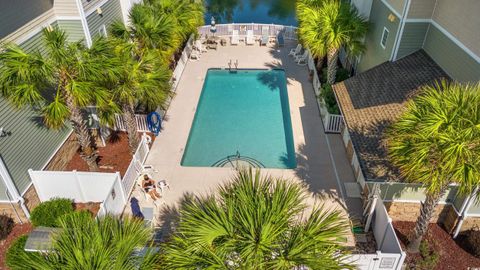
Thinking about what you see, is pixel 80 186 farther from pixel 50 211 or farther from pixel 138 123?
pixel 138 123

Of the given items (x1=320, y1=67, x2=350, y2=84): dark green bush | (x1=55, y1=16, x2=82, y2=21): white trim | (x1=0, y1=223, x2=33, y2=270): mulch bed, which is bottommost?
(x1=0, y1=223, x2=33, y2=270): mulch bed

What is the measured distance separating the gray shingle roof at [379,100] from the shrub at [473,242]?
134 inches

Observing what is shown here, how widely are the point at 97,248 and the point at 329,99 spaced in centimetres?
1459

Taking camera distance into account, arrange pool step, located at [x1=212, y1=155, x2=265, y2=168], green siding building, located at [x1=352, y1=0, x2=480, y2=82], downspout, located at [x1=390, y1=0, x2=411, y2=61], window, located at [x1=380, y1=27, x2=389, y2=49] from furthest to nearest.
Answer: window, located at [x1=380, y1=27, x2=389, y2=49], pool step, located at [x1=212, y1=155, x2=265, y2=168], downspout, located at [x1=390, y1=0, x2=411, y2=61], green siding building, located at [x1=352, y1=0, x2=480, y2=82]

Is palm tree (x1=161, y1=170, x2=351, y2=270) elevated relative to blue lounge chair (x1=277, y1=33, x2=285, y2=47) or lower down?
elevated

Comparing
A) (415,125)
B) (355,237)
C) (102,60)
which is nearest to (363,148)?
(355,237)

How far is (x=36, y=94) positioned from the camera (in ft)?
40.0

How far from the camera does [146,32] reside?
17.7 m

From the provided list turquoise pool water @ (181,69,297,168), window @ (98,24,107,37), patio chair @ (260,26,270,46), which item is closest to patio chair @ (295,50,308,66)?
turquoise pool water @ (181,69,297,168)

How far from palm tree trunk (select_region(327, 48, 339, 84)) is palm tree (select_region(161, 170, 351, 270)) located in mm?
13159

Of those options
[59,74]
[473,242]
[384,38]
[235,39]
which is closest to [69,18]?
[59,74]

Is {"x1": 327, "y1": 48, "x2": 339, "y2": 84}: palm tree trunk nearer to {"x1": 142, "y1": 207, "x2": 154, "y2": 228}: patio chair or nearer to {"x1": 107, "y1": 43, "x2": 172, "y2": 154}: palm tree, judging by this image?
{"x1": 107, "y1": 43, "x2": 172, "y2": 154}: palm tree

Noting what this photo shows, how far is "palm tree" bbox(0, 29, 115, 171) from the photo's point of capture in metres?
11.9

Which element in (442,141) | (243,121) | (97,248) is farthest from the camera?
(243,121)
